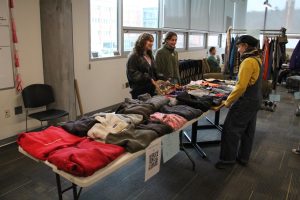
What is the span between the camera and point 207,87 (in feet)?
10.8

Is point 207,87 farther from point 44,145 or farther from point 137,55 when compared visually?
point 44,145

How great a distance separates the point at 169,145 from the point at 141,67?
1.24m

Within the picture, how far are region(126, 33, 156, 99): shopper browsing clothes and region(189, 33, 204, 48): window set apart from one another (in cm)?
465

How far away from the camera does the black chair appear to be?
10.5 ft

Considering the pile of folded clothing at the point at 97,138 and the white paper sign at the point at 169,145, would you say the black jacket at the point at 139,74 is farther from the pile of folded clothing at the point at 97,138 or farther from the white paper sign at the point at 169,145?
the white paper sign at the point at 169,145

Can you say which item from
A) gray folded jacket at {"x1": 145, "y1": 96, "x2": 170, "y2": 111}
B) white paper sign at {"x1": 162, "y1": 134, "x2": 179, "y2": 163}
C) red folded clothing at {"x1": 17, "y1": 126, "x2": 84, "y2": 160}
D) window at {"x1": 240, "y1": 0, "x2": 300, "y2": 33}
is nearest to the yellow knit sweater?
gray folded jacket at {"x1": 145, "y1": 96, "x2": 170, "y2": 111}

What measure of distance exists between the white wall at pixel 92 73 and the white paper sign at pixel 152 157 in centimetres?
261

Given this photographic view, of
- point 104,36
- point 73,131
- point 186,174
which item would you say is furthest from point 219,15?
point 73,131

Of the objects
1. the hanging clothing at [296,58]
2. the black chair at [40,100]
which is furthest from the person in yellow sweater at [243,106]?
the black chair at [40,100]

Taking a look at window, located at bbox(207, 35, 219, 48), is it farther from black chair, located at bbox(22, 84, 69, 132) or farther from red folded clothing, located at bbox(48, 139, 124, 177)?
red folded clothing, located at bbox(48, 139, 124, 177)

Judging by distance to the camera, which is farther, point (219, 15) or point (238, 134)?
point (219, 15)

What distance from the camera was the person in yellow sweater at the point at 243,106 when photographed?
252 cm

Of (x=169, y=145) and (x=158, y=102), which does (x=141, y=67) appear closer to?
(x=158, y=102)

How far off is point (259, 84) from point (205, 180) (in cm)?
109
